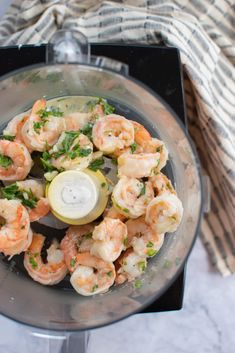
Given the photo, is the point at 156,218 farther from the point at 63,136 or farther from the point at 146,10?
the point at 146,10

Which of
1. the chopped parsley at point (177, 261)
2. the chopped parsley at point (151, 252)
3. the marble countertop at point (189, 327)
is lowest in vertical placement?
the marble countertop at point (189, 327)

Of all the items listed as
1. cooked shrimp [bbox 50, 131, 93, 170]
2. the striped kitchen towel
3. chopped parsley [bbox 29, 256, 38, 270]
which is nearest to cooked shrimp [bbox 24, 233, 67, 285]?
chopped parsley [bbox 29, 256, 38, 270]

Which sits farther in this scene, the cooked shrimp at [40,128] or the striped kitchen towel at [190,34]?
the striped kitchen towel at [190,34]

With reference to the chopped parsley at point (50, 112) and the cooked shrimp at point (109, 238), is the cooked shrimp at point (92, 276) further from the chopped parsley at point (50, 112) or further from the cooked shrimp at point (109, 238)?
the chopped parsley at point (50, 112)

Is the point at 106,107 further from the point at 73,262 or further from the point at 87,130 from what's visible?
the point at 73,262

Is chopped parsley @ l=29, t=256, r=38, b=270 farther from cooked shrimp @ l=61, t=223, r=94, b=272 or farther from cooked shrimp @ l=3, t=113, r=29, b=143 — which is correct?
cooked shrimp @ l=3, t=113, r=29, b=143

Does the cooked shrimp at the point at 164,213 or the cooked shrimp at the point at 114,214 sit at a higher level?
the cooked shrimp at the point at 164,213

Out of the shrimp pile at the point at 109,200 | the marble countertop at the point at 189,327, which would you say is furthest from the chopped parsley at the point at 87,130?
the marble countertop at the point at 189,327
